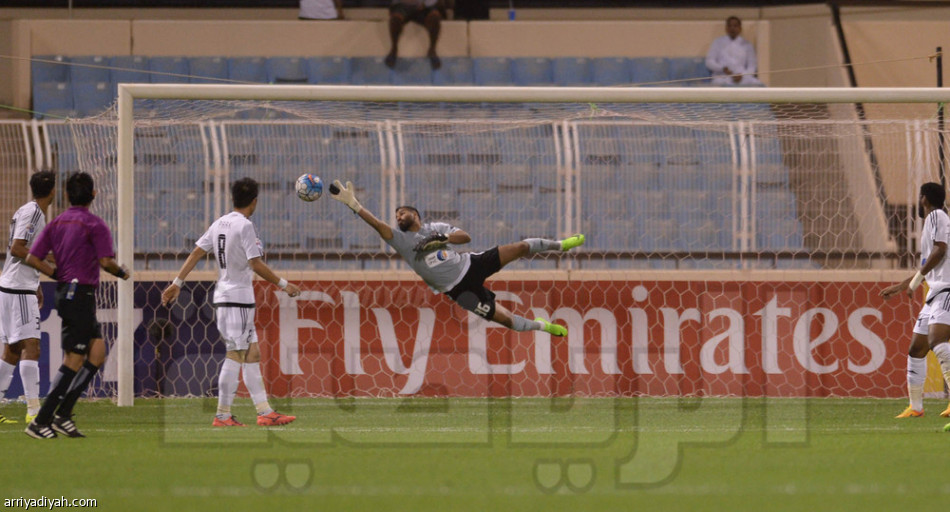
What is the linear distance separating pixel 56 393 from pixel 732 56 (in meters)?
11.6

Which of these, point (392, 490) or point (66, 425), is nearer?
point (392, 490)

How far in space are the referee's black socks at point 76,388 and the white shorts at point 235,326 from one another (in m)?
1.07

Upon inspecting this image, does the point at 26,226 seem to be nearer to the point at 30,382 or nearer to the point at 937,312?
the point at 30,382

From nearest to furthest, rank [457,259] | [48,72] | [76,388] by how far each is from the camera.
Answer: [76,388] → [457,259] → [48,72]

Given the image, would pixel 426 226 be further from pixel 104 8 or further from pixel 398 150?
pixel 104 8

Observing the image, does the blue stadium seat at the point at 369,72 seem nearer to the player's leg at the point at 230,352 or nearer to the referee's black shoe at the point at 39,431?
the player's leg at the point at 230,352

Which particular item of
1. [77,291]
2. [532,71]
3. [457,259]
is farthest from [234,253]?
[532,71]

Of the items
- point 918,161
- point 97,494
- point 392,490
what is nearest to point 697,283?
point 918,161

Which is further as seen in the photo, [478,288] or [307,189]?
[478,288]

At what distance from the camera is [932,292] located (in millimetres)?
9305

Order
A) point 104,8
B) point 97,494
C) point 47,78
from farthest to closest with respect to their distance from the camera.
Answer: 1. point 104,8
2. point 47,78
3. point 97,494

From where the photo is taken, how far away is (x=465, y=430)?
28.1 feet

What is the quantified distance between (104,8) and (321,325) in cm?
910

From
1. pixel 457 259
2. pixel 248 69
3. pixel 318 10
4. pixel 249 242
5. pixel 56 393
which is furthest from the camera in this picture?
pixel 318 10
